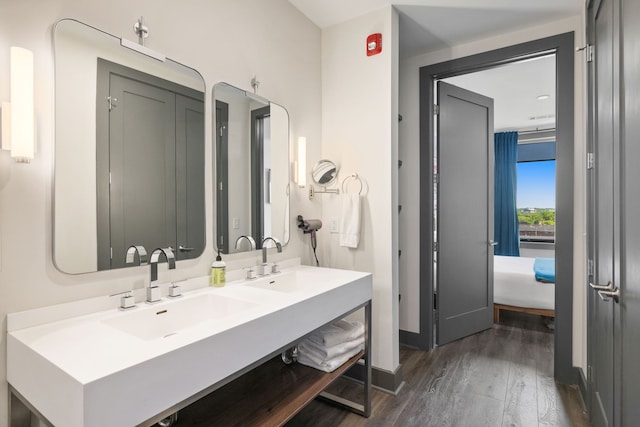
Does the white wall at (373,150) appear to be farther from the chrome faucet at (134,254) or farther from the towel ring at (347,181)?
the chrome faucet at (134,254)

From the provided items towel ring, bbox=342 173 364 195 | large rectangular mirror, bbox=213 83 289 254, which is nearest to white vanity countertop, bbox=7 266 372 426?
large rectangular mirror, bbox=213 83 289 254

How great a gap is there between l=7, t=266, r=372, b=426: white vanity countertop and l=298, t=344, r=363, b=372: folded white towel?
1.52 ft

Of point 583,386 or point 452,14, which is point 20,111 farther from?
point 583,386

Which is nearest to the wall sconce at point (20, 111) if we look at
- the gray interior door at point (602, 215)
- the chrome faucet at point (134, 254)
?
the chrome faucet at point (134, 254)

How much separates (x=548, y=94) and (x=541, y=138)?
6.37ft

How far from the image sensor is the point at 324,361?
74.4 inches

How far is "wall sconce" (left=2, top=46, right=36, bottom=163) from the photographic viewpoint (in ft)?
3.51

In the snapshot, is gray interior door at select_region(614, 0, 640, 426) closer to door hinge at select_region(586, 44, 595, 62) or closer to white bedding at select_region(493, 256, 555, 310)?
door hinge at select_region(586, 44, 595, 62)

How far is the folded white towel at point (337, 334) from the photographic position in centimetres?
195

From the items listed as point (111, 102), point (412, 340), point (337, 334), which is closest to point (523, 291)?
point (412, 340)

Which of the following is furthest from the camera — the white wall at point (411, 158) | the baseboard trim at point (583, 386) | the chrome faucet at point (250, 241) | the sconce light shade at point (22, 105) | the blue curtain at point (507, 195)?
the blue curtain at point (507, 195)

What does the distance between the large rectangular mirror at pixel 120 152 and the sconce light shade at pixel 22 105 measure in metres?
0.13

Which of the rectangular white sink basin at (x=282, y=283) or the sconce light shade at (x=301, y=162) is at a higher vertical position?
the sconce light shade at (x=301, y=162)

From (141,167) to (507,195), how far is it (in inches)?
236
